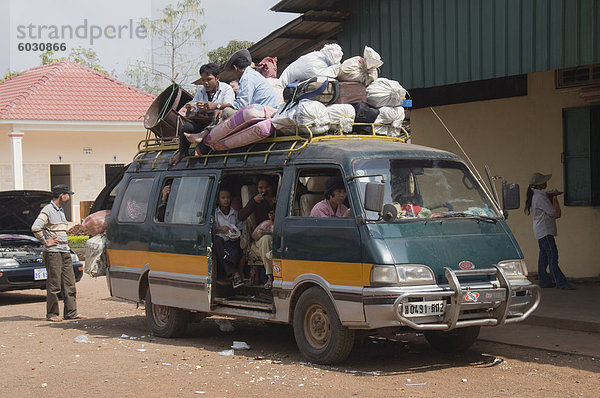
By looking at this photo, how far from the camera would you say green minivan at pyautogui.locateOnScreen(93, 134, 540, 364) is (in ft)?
26.6

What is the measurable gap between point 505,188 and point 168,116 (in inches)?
195

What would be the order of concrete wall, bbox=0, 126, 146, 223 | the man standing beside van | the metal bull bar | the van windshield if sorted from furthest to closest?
1. concrete wall, bbox=0, 126, 146, 223
2. the man standing beside van
3. the van windshield
4. the metal bull bar

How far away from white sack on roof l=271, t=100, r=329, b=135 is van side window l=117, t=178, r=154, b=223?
2.78 m

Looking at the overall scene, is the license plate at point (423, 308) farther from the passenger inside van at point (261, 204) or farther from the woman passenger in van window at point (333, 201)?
the passenger inside van at point (261, 204)

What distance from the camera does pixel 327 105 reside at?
32.0ft

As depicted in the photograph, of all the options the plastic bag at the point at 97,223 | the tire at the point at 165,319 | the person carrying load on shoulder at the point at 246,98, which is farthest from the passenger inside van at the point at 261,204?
the plastic bag at the point at 97,223

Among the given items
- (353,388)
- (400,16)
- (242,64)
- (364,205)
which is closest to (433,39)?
(400,16)

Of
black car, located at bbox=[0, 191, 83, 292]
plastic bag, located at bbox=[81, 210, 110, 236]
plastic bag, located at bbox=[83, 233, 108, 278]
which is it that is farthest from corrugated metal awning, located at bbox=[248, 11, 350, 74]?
plastic bag, located at bbox=[83, 233, 108, 278]

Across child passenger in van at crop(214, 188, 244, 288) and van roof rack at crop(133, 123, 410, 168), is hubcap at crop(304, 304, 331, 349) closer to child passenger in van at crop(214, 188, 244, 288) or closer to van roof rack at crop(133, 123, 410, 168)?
child passenger in van at crop(214, 188, 244, 288)

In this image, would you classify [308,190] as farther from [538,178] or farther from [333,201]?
[538,178]

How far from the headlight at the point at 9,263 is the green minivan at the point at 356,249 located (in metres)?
4.81

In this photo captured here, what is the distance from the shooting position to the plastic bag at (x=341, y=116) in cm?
955

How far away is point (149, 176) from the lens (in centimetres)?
1169

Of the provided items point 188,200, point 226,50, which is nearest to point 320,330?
point 188,200
